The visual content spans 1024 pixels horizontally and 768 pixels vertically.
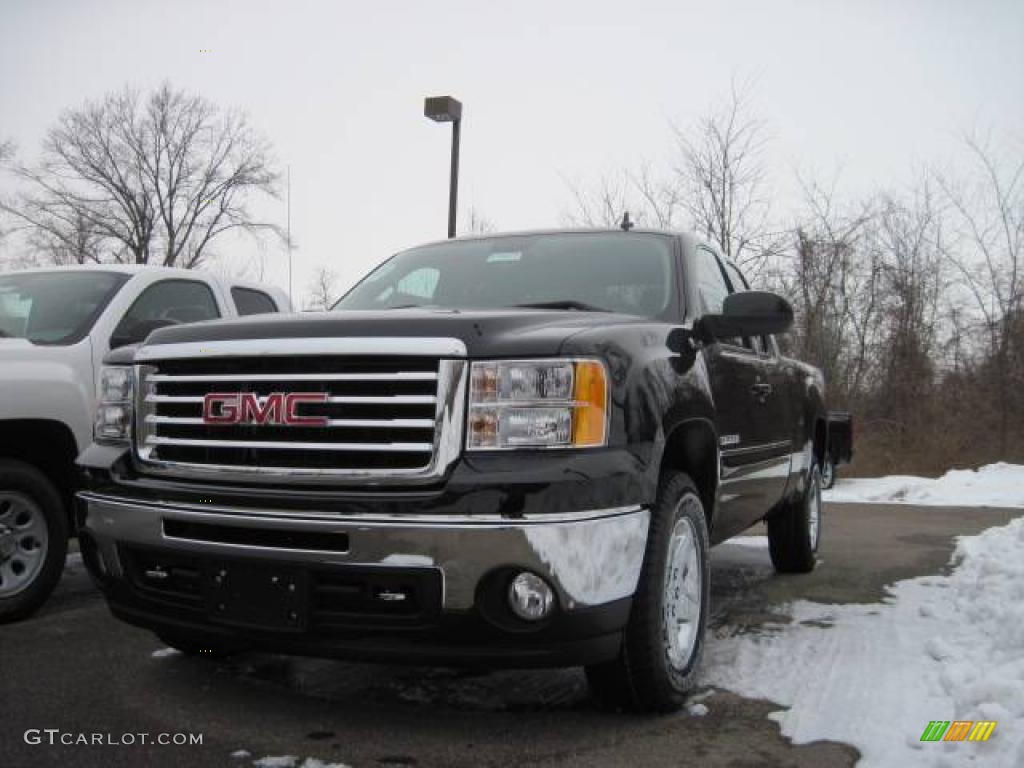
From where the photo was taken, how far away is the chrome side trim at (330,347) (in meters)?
2.76

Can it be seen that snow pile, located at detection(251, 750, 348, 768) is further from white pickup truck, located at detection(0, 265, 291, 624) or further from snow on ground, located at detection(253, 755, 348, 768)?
white pickup truck, located at detection(0, 265, 291, 624)

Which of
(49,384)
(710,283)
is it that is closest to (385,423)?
(710,283)

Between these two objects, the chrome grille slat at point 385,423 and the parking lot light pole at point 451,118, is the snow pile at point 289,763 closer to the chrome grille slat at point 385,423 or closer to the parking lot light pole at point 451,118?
the chrome grille slat at point 385,423

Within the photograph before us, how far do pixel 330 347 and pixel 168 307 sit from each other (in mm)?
3295

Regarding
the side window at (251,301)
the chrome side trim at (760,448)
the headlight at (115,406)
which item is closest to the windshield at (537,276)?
the chrome side trim at (760,448)

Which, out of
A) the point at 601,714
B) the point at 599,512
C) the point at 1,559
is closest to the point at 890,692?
the point at 601,714

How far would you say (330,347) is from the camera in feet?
9.27

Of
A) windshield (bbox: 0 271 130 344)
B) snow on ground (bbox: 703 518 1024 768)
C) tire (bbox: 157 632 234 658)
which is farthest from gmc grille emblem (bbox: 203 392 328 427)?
windshield (bbox: 0 271 130 344)

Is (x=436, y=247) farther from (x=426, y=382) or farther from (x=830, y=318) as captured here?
(x=830, y=318)

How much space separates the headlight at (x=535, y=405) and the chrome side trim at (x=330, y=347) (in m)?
0.12

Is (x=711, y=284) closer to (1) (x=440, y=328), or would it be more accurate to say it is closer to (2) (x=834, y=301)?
(1) (x=440, y=328)

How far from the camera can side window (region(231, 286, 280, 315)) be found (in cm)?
636

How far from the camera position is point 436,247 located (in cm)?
483

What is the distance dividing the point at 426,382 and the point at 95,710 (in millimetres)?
1734
